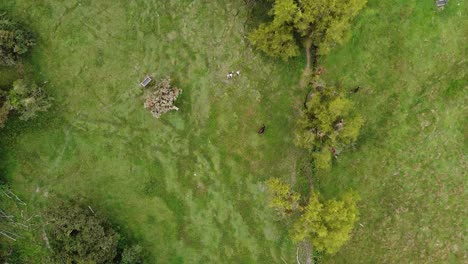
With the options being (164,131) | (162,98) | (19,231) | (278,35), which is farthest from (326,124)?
(19,231)

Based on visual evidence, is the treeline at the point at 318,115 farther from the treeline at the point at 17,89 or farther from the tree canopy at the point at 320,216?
the treeline at the point at 17,89

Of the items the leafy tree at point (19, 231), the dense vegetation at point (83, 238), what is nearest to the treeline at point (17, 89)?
the leafy tree at point (19, 231)

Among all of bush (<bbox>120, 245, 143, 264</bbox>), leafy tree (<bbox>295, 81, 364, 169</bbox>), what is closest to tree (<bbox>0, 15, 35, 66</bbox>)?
bush (<bbox>120, 245, 143, 264</bbox>)

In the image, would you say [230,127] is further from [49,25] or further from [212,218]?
[49,25]

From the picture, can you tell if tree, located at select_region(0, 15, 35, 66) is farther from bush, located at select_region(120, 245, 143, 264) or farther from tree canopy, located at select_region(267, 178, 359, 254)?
tree canopy, located at select_region(267, 178, 359, 254)

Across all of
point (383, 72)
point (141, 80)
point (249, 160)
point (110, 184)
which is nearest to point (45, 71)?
point (141, 80)

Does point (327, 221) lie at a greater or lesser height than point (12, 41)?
lesser

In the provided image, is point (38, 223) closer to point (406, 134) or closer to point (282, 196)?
point (282, 196)
